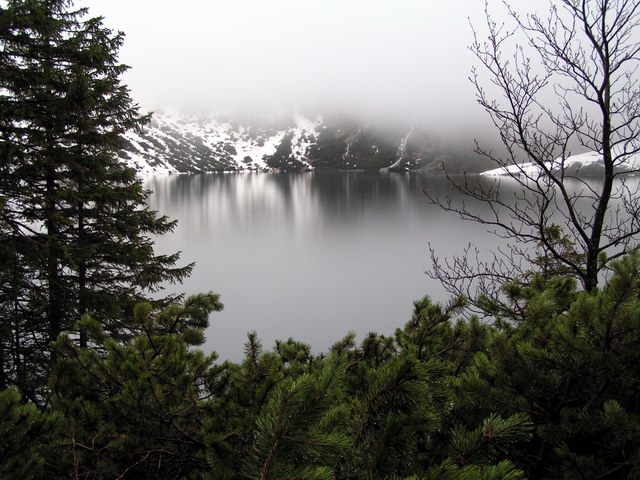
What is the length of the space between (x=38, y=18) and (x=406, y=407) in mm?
8387

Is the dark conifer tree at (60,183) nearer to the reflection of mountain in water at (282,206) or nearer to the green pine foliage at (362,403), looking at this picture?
the green pine foliage at (362,403)

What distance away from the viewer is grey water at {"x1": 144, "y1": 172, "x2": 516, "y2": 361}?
22859 mm

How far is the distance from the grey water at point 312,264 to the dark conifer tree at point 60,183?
696 cm

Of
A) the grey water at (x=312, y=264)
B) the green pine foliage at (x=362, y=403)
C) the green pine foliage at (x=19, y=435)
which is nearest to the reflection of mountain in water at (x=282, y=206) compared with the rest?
the grey water at (x=312, y=264)

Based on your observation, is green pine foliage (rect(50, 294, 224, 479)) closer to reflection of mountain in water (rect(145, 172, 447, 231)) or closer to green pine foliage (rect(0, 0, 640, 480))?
green pine foliage (rect(0, 0, 640, 480))

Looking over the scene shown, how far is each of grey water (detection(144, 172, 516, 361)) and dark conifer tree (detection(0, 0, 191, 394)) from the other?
274 inches

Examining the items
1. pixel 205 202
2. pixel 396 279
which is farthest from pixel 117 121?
pixel 205 202

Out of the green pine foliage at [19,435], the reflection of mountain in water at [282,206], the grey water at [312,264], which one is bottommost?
the grey water at [312,264]

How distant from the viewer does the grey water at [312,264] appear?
2286 cm

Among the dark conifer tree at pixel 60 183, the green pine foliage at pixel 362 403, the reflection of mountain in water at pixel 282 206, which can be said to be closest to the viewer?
the green pine foliage at pixel 362 403

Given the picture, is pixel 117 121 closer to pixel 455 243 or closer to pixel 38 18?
pixel 38 18

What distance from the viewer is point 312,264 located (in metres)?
34.9

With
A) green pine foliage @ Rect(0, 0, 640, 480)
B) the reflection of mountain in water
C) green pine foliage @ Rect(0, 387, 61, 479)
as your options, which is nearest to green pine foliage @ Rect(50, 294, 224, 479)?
green pine foliage @ Rect(0, 0, 640, 480)

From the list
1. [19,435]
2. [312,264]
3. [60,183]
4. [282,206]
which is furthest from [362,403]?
[282,206]
